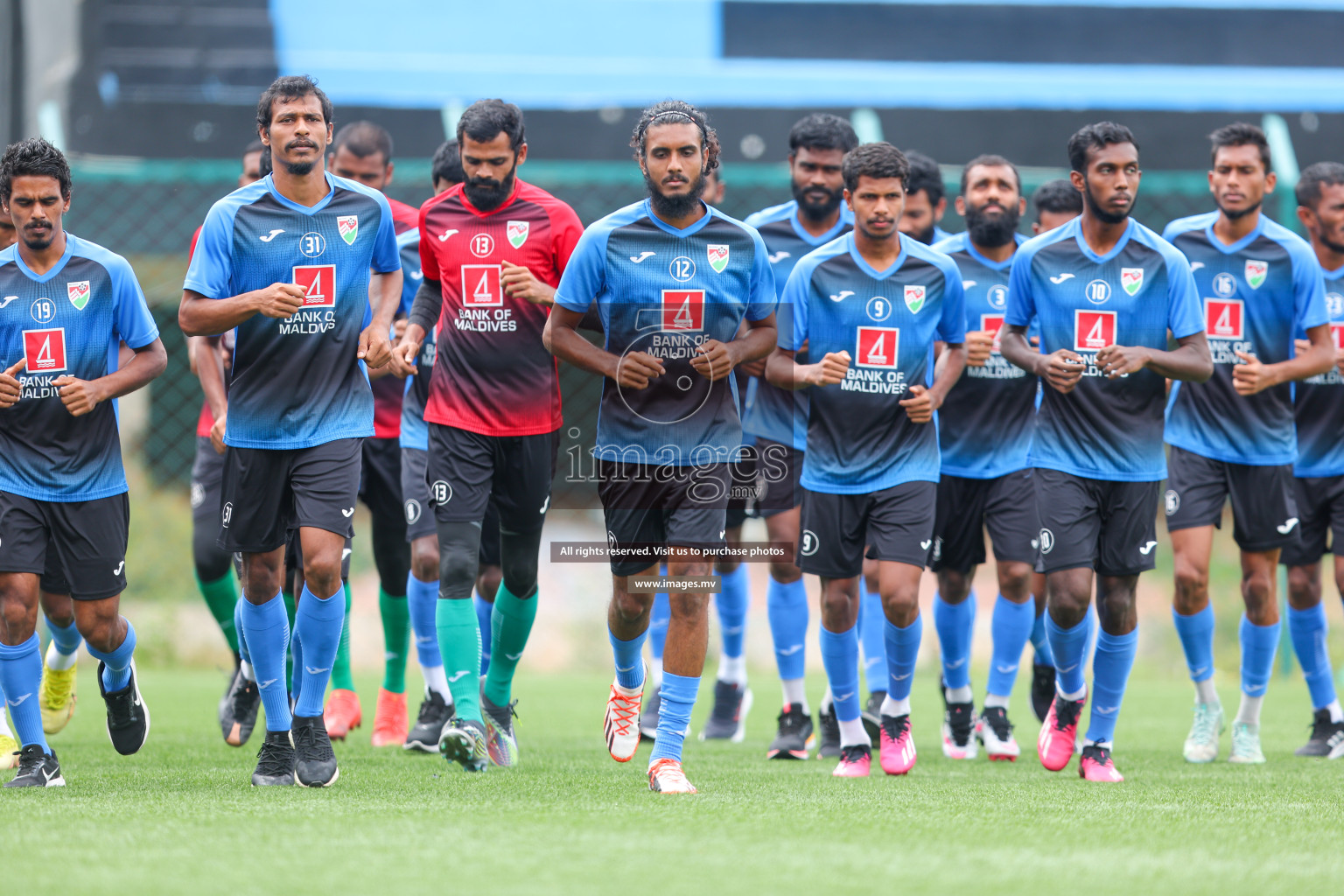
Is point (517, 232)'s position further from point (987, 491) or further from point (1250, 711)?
point (1250, 711)

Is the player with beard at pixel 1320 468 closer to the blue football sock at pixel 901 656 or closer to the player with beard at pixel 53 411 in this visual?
the blue football sock at pixel 901 656

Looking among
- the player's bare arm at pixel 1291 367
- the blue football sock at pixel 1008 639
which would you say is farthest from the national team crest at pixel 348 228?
the player's bare arm at pixel 1291 367

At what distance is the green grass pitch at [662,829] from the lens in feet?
11.6

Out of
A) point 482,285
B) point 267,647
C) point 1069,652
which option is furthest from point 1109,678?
point 267,647

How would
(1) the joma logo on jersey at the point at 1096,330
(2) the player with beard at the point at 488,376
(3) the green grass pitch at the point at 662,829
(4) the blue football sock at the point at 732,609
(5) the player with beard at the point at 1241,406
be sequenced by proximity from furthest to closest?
(4) the blue football sock at the point at 732,609
(5) the player with beard at the point at 1241,406
(1) the joma logo on jersey at the point at 1096,330
(2) the player with beard at the point at 488,376
(3) the green grass pitch at the point at 662,829

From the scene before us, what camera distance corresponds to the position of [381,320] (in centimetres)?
561

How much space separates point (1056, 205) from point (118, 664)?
4947mm

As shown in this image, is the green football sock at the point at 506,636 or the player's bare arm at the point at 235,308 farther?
the green football sock at the point at 506,636

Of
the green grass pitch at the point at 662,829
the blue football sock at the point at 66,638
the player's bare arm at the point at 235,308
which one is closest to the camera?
the green grass pitch at the point at 662,829

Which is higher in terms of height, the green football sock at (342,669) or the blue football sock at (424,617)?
the blue football sock at (424,617)

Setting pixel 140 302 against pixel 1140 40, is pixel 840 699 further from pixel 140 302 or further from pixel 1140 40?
pixel 1140 40

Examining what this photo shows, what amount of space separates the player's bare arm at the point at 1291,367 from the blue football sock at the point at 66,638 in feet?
16.4

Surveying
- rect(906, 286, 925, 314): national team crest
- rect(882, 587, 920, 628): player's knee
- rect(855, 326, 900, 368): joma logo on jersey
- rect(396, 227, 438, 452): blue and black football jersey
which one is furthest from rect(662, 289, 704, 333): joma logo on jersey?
rect(396, 227, 438, 452): blue and black football jersey

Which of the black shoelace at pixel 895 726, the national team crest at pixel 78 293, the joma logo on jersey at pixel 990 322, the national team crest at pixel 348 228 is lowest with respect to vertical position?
the black shoelace at pixel 895 726
